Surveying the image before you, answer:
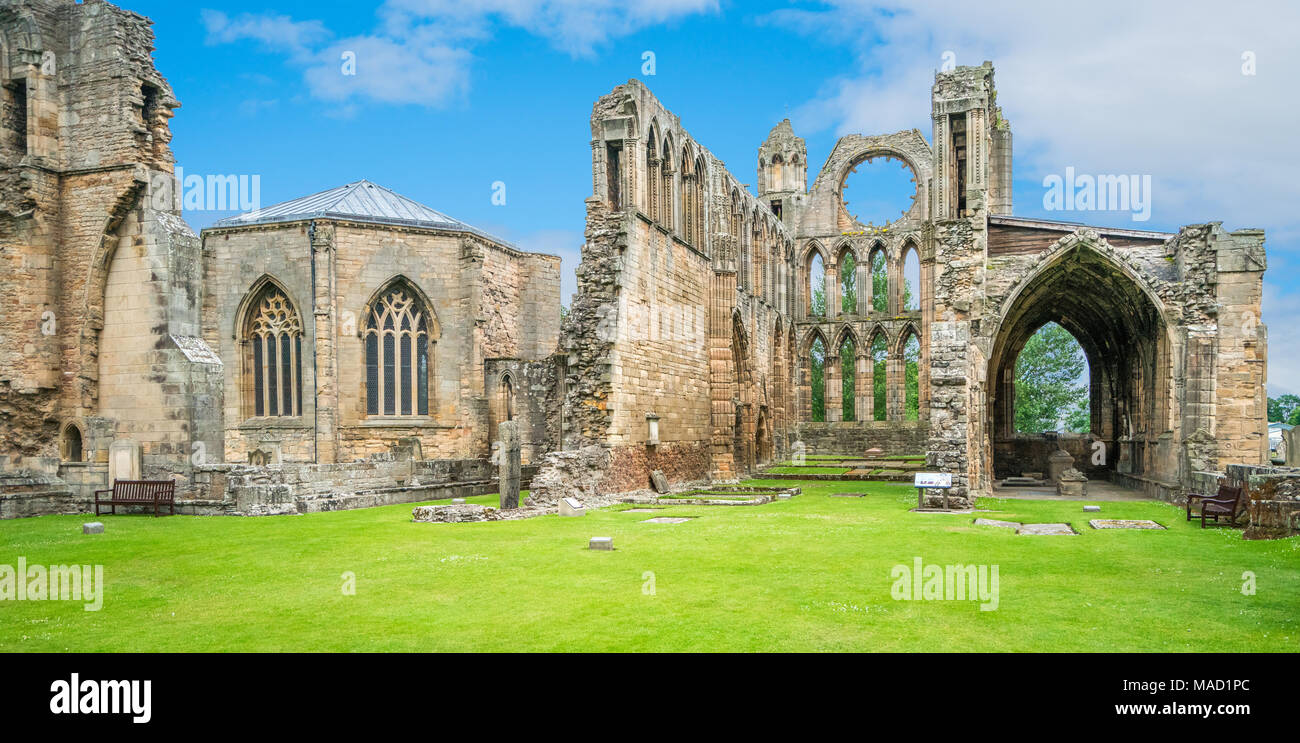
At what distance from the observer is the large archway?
2247 centimetres

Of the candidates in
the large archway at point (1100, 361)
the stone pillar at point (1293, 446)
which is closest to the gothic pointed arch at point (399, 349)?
the large archway at point (1100, 361)

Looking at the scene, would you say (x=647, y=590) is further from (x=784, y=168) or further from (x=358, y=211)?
(x=784, y=168)

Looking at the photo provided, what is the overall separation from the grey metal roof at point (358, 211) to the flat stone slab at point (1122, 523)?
72.0ft

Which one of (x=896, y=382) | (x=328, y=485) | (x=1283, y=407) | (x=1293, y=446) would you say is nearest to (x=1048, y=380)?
(x=896, y=382)

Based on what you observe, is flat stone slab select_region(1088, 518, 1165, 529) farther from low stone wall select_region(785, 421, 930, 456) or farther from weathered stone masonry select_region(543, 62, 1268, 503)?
low stone wall select_region(785, 421, 930, 456)

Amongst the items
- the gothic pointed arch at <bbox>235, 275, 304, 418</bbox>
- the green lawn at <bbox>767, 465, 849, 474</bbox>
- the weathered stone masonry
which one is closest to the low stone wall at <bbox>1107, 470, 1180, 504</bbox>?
the weathered stone masonry

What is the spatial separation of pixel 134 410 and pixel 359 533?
30.7 feet

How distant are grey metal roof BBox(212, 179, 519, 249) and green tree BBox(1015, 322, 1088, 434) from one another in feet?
127

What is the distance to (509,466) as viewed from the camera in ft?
58.5

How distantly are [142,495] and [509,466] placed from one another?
7491mm

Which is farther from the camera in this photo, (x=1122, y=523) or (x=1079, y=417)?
(x=1079, y=417)

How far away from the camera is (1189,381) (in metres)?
21.2

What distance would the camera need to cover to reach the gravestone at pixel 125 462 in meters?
20.0

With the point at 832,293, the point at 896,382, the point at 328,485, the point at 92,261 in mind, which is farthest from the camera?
the point at 832,293
